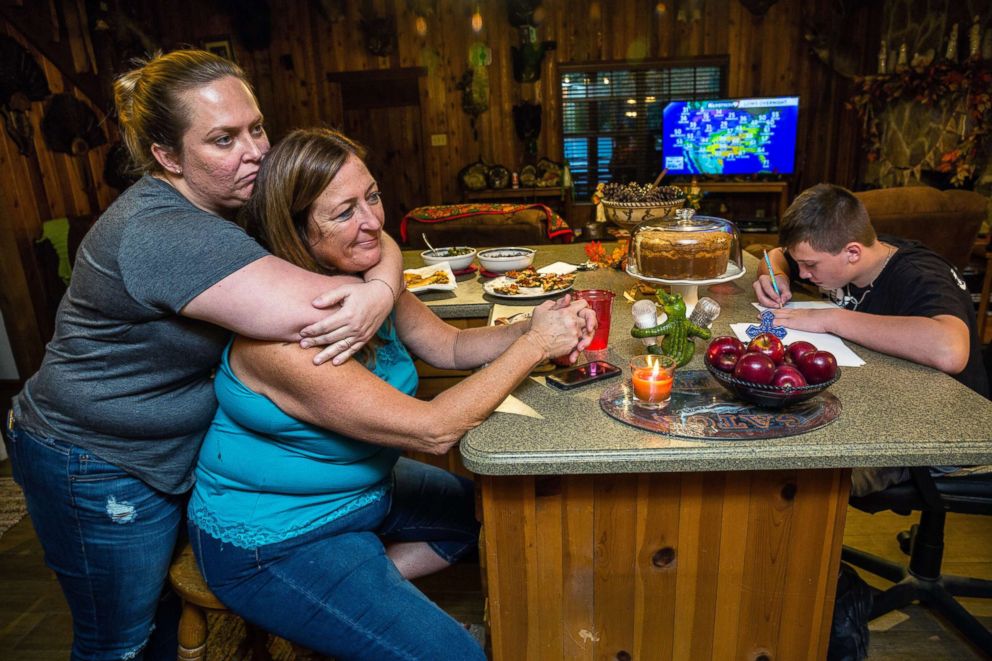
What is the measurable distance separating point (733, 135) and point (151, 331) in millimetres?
6375

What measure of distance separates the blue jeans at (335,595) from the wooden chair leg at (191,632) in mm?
132

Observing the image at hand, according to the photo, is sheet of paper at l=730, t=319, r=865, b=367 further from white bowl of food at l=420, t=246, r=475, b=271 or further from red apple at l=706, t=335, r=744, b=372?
white bowl of food at l=420, t=246, r=475, b=271

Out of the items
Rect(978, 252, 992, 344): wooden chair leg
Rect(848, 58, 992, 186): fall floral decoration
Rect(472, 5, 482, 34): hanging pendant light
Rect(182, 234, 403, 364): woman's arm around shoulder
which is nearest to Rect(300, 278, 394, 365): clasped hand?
Rect(182, 234, 403, 364): woman's arm around shoulder

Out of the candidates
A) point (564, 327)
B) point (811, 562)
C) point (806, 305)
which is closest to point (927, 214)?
point (806, 305)

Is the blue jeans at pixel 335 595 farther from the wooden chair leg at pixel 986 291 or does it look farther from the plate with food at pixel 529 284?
the wooden chair leg at pixel 986 291

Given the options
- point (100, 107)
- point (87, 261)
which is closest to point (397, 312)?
point (87, 261)

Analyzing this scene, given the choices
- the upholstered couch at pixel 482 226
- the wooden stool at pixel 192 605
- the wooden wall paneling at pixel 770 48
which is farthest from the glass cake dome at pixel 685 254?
the wooden wall paneling at pixel 770 48

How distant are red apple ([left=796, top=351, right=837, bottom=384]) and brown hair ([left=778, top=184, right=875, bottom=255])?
0.72m

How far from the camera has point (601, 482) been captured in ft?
3.93

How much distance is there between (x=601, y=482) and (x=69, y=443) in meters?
1.02

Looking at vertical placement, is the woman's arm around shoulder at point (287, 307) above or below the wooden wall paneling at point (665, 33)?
below

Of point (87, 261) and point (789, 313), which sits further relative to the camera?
point (789, 313)

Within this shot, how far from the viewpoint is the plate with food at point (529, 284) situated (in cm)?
205

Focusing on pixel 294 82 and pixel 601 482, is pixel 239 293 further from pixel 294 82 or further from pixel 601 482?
pixel 294 82
